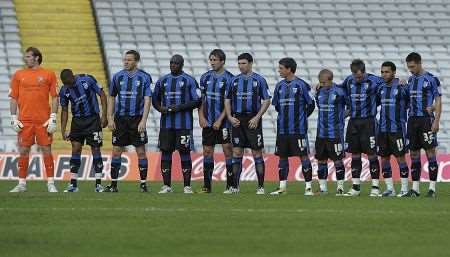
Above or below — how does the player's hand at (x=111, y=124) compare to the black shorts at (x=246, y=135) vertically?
above

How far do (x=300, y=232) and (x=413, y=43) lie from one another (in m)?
24.5

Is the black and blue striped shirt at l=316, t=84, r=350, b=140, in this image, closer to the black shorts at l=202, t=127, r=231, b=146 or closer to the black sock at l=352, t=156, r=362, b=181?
the black sock at l=352, t=156, r=362, b=181

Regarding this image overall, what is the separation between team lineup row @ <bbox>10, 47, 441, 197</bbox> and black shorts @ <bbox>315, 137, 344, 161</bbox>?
0.01m

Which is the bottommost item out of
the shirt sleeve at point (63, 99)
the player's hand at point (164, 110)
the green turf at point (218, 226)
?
the green turf at point (218, 226)

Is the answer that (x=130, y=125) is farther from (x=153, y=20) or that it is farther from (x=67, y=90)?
(x=153, y=20)

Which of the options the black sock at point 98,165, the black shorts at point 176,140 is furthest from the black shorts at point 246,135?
the black sock at point 98,165

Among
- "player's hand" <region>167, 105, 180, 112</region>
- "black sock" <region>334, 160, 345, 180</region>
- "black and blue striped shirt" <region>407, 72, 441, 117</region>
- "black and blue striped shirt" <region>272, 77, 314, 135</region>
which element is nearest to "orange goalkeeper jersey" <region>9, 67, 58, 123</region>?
"player's hand" <region>167, 105, 180, 112</region>

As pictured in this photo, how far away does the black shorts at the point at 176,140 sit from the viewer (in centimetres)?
1730

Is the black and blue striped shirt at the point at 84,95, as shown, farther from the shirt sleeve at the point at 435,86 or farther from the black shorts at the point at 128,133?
the shirt sleeve at the point at 435,86

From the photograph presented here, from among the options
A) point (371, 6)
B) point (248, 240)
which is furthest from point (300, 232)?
point (371, 6)

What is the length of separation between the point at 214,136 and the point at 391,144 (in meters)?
2.61

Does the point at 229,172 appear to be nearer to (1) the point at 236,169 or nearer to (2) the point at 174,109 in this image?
(1) the point at 236,169

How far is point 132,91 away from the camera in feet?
57.1

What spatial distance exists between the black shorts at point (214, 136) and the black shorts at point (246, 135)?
96mm
